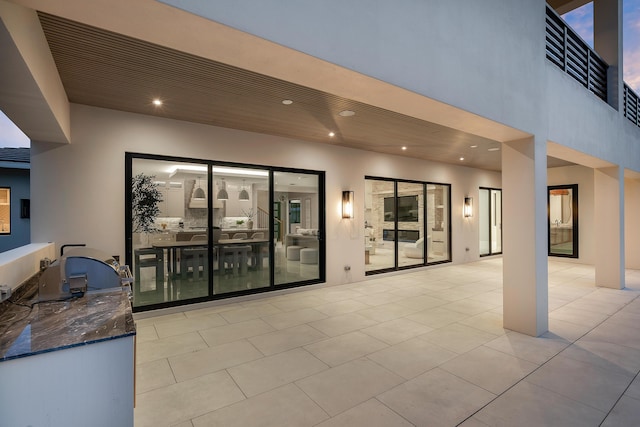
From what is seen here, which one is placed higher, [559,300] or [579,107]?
[579,107]

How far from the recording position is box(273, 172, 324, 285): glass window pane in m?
5.89

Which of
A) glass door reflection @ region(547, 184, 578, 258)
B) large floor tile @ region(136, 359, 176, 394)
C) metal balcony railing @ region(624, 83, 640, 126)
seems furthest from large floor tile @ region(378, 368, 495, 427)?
glass door reflection @ region(547, 184, 578, 258)

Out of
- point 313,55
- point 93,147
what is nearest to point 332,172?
point 93,147

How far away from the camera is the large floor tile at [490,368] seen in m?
2.65

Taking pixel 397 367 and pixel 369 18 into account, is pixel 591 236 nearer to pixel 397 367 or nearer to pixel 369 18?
pixel 397 367

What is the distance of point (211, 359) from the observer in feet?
10.2

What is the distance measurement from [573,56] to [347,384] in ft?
19.7

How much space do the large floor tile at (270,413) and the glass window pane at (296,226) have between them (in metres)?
3.35

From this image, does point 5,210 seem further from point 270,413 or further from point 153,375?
point 270,413

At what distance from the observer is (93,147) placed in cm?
414

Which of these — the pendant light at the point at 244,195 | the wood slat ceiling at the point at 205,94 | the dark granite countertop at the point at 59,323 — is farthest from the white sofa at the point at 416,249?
the dark granite countertop at the point at 59,323

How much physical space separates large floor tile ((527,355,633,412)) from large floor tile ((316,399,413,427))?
1.39 m

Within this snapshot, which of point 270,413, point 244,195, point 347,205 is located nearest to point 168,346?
point 270,413

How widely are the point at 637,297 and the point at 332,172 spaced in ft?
19.6
